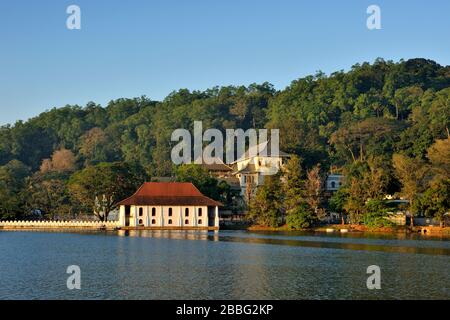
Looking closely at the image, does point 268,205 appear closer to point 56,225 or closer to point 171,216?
point 171,216

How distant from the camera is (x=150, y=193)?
76.4 meters

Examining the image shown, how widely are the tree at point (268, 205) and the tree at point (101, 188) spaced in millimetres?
15283

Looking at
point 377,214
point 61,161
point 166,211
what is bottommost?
point 377,214

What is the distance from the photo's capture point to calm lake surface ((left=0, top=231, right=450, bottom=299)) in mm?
28766

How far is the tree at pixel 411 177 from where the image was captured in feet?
228

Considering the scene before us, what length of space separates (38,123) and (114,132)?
22466 mm

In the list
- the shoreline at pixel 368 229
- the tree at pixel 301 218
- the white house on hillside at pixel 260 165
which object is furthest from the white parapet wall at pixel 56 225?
the white house on hillside at pixel 260 165

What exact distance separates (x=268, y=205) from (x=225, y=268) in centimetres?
3571

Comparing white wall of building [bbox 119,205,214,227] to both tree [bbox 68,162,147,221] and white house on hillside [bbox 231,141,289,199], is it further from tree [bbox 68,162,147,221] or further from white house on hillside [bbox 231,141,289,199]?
white house on hillside [bbox 231,141,289,199]

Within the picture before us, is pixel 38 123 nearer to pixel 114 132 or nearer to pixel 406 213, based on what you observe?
pixel 114 132

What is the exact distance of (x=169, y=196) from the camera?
251 ft

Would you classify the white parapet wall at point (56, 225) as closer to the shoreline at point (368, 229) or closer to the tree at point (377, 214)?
the shoreline at point (368, 229)

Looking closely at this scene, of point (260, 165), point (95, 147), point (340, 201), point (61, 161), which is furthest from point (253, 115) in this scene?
point (340, 201)

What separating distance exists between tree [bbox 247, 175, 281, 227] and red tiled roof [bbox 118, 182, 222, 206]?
4.45 meters
